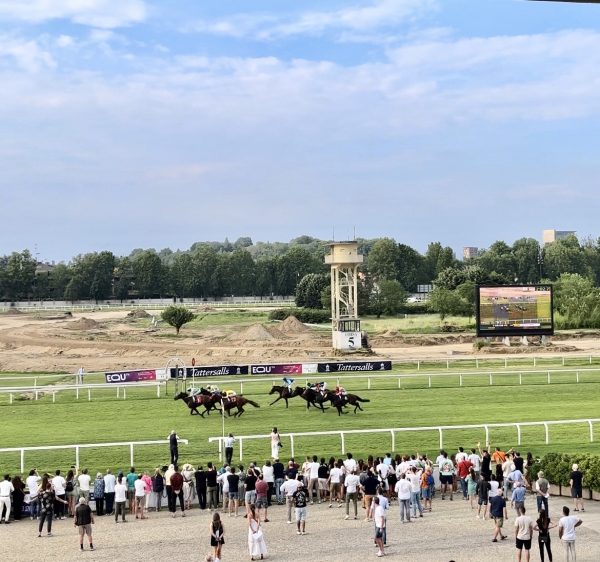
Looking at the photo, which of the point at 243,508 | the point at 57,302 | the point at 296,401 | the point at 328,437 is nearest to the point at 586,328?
the point at 296,401

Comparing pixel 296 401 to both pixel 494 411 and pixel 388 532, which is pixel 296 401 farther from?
pixel 388 532

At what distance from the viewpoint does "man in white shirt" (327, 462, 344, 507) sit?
49.8 feet

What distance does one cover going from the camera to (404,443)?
2038cm

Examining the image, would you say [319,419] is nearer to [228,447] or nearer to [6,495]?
[228,447]

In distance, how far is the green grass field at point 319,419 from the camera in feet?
64.0

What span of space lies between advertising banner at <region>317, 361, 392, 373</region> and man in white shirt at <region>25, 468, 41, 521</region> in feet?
70.2

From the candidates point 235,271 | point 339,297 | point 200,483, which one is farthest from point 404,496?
point 235,271

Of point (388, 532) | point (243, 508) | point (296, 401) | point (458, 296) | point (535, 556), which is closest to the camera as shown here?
point (535, 556)

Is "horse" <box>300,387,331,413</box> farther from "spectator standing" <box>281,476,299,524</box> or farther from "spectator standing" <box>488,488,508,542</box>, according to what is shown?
"spectator standing" <box>488,488,508,542</box>

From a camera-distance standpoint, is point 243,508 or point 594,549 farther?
point 243,508

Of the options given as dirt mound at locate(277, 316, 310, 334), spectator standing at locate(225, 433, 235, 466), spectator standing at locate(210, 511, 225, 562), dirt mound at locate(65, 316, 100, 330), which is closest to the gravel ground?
spectator standing at locate(210, 511, 225, 562)

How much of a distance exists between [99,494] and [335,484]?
4202 millimetres

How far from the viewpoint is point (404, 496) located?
45.3 feet

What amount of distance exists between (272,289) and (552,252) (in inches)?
1707
